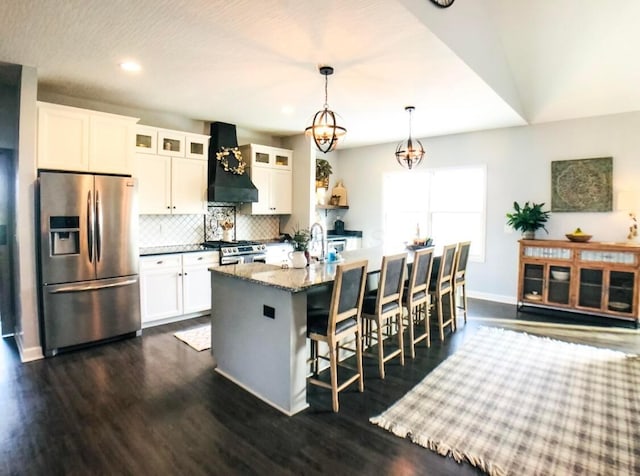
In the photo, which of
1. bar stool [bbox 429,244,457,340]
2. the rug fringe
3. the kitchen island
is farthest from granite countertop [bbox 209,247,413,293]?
the rug fringe

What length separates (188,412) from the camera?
2641mm

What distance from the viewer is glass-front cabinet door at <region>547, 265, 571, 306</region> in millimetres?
5061

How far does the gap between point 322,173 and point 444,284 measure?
360 centimetres

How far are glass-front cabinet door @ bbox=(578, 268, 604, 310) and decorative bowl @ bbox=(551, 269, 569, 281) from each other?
0.17m

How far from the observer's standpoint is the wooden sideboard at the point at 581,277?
15.3 ft

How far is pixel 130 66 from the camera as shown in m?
3.35

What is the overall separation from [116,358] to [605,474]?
3.92 m

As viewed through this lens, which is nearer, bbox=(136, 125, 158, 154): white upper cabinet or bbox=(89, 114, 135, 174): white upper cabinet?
bbox=(89, 114, 135, 174): white upper cabinet

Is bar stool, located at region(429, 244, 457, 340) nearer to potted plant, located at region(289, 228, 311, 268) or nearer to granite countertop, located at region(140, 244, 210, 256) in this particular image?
potted plant, located at region(289, 228, 311, 268)

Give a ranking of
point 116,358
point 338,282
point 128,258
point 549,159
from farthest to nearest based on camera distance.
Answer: point 549,159, point 128,258, point 116,358, point 338,282

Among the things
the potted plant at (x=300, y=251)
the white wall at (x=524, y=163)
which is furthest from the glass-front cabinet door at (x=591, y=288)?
the potted plant at (x=300, y=251)

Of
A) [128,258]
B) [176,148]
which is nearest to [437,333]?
[128,258]

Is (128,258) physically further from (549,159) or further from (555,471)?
(549,159)

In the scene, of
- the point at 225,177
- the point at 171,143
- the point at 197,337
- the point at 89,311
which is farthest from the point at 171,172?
the point at 197,337
